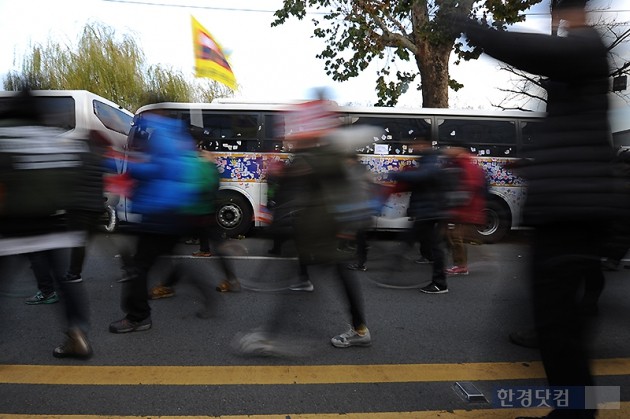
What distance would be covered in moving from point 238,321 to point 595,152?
2.89 m

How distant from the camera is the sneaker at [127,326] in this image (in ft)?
11.5

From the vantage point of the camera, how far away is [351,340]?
330 centimetres

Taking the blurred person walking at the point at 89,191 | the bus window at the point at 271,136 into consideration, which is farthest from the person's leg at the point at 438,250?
the bus window at the point at 271,136

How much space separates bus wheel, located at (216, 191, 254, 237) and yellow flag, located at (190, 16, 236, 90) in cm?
407

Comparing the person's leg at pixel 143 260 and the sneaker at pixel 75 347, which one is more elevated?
the person's leg at pixel 143 260

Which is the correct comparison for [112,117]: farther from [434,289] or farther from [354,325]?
[354,325]

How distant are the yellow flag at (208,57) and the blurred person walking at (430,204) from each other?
1.93 meters

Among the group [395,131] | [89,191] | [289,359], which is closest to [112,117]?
[395,131]

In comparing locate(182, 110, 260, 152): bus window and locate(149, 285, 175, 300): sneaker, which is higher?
locate(182, 110, 260, 152): bus window

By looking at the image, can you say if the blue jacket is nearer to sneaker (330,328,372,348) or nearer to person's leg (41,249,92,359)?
person's leg (41,249,92,359)

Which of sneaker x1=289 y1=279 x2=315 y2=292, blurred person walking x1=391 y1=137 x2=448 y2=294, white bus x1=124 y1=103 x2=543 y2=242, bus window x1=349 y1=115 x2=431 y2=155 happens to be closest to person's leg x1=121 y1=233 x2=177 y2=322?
sneaker x1=289 y1=279 x2=315 y2=292

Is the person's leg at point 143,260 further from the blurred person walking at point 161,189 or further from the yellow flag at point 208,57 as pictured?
the yellow flag at point 208,57

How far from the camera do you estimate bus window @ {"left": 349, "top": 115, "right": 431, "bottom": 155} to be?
8391mm

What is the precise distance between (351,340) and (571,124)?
2.06m
